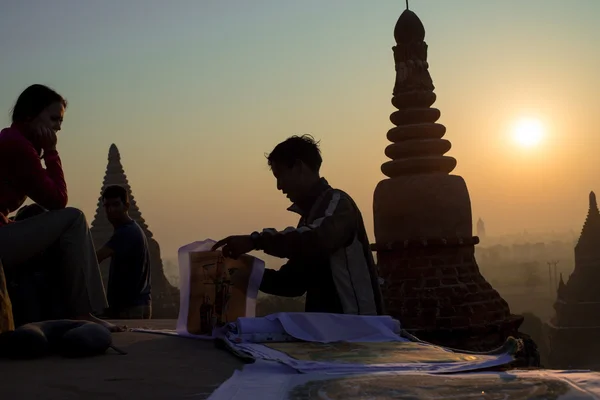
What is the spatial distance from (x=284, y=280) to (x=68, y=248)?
3.70 feet

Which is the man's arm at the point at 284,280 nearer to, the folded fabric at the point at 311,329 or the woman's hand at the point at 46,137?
the folded fabric at the point at 311,329

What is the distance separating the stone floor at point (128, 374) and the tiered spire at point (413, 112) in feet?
21.5

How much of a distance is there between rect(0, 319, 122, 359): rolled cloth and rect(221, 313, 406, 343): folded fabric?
0.61 meters

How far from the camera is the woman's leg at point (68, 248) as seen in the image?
3633mm

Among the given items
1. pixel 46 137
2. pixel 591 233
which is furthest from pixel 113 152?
pixel 46 137

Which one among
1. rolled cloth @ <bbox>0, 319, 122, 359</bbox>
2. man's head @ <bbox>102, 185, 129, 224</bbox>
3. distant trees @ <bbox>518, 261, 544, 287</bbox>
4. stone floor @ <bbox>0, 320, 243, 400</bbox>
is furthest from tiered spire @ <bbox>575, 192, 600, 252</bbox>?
distant trees @ <bbox>518, 261, 544, 287</bbox>

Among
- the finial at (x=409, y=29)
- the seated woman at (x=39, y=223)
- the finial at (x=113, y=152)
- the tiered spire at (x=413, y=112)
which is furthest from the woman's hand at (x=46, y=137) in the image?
the finial at (x=113, y=152)

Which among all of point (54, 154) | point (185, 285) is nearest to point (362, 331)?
point (185, 285)

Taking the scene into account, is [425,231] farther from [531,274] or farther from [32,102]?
[531,274]

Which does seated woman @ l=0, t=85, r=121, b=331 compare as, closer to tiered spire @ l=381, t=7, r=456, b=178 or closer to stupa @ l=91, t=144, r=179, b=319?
tiered spire @ l=381, t=7, r=456, b=178

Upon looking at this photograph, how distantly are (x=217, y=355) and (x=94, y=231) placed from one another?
65.9 ft

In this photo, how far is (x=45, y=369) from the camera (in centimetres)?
283

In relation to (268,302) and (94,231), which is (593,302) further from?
(94,231)

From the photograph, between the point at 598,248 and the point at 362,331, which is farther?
the point at 598,248
